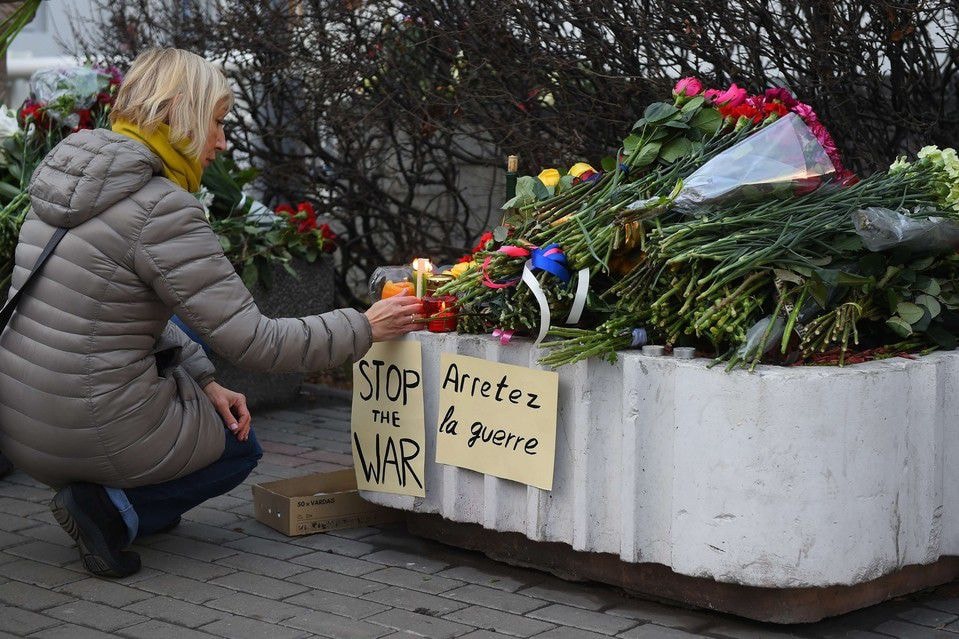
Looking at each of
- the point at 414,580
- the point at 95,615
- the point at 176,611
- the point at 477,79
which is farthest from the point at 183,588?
the point at 477,79

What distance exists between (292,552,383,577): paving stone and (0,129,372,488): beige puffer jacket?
1.83ft

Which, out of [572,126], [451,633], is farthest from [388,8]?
[451,633]

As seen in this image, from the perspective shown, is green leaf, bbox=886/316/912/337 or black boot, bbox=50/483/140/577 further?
black boot, bbox=50/483/140/577

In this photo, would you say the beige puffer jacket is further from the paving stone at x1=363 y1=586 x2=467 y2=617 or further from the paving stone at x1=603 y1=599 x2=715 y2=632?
the paving stone at x1=603 y1=599 x2=715 y2=632

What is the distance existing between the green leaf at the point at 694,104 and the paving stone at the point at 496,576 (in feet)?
4.82

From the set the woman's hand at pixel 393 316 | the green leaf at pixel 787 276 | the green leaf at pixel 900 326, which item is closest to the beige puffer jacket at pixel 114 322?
the woman's hand at pixel 393 316

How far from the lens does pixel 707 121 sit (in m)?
3.78

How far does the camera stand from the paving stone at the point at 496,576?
3.82 m

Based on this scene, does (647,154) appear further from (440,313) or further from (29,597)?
(29,597)

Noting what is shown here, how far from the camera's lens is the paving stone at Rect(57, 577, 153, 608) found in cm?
363

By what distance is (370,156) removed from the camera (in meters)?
6.83

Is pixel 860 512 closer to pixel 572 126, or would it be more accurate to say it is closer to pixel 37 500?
pixel 572 126

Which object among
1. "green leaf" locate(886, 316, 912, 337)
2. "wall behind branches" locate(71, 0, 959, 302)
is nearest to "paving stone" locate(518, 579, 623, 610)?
"green leaf" locate(886, 316, 912, 337)

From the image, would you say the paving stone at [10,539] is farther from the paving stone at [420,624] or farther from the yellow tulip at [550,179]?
the yellow tulip at [550,179]
